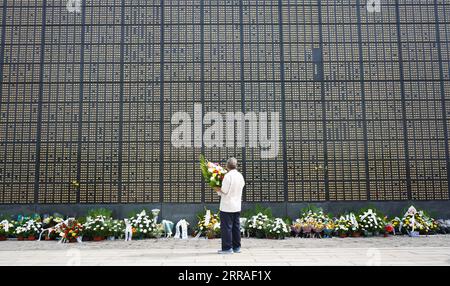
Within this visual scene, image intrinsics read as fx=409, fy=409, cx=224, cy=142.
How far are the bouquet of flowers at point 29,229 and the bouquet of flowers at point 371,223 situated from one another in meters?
13.0

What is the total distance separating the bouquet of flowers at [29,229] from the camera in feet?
53.2

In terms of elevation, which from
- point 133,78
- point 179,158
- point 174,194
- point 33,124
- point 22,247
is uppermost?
point 133,78

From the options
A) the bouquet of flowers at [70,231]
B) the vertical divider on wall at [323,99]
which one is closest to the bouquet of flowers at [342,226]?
the vertical divider on wall at [323,99]

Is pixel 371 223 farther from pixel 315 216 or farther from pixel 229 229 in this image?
pixel 229 229

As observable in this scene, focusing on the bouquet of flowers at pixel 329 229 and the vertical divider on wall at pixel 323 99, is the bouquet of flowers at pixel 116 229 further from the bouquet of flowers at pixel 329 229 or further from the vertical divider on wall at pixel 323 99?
the vertical divider on wall at pixel 323 99

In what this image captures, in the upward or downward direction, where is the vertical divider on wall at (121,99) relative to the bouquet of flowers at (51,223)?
upward

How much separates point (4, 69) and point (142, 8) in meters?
6.90

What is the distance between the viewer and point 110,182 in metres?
18.0

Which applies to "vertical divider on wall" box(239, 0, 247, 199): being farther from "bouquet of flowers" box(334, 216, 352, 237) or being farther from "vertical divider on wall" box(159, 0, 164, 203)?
"bouquet of flowers" box(334, 216, 352, 237)

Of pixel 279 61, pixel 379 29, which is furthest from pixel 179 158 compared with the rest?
pixel 379 29

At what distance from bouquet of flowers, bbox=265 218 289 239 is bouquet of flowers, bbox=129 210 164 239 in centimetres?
429

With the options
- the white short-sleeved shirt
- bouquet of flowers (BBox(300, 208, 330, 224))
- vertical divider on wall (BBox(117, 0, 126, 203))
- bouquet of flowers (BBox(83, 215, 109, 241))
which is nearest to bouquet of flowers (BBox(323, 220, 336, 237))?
bouquet of flowers (BBox(300, 208, 330, 224))

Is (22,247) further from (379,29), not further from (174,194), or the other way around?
(379,29)

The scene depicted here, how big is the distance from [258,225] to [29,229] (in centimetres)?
911
